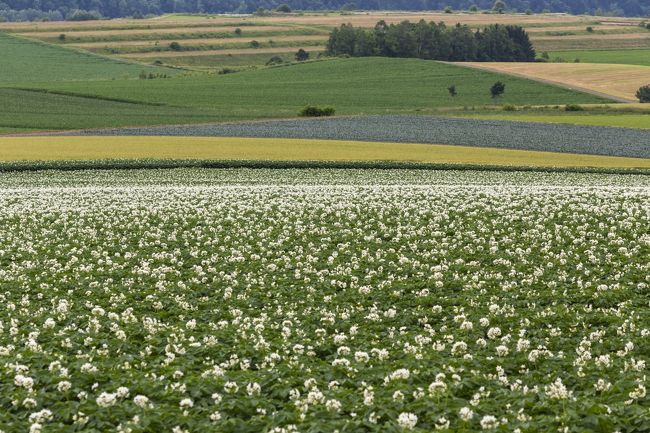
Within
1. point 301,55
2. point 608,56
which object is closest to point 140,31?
point 301,55

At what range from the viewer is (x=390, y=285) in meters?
17.8

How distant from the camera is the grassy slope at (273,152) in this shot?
52125 millimetres

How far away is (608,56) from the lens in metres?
161

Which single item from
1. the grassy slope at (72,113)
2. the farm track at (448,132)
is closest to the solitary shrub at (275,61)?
the grassy slope at (72,113)

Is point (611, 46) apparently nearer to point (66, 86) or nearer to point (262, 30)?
point (262, 30)

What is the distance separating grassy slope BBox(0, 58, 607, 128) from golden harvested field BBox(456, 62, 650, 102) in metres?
3.87

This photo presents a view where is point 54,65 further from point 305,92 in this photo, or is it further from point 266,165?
point 266,165

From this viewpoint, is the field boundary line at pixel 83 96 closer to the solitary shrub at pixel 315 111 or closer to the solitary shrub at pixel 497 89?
the solitary shrub at pixel 315 111

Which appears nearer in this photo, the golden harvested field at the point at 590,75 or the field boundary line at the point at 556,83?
the field boundary line at the point at 556,83

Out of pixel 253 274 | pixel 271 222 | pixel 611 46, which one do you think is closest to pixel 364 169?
pixel 271 222

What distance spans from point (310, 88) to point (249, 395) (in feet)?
357

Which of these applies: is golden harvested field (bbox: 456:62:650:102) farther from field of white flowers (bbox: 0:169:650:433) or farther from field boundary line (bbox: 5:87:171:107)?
field of white flowers (bbox: 0:169:650:433)

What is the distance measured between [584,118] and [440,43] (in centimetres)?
7212

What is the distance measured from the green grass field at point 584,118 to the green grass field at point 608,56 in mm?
66201
